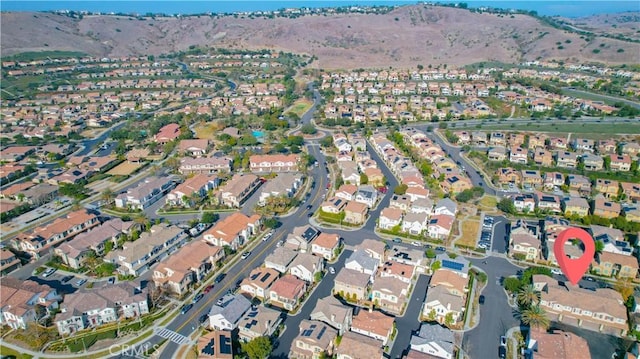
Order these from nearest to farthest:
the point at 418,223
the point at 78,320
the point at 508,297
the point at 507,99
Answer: the point at 78,320 < the point at 508,297 < the point at 418,223 < the point at 507,99

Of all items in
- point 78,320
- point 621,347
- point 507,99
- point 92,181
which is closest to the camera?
point 621,347

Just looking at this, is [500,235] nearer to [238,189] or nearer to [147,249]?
[238,189]

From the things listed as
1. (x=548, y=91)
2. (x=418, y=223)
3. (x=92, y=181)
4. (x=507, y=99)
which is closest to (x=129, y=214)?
(x=92, y=181)

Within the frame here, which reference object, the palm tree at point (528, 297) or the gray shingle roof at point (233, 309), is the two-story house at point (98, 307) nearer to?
the gray shingle roof at point (233, 309)

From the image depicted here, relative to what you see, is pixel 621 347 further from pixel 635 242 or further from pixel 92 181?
pixel 92 181

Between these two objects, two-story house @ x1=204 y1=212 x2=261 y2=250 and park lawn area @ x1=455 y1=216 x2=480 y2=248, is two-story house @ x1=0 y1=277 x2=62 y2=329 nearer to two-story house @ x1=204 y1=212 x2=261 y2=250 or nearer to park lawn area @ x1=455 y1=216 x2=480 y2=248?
two-story house @ x1=204 y1=212 x2=261 y2=250

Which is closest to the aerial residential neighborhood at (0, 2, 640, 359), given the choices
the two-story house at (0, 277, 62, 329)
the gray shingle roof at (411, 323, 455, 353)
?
the two-story house at (0, 277, 62, 329)

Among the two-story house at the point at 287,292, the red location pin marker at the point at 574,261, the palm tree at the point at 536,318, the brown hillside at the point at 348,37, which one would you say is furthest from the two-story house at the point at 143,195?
the brown hillside at the point at 348,37
